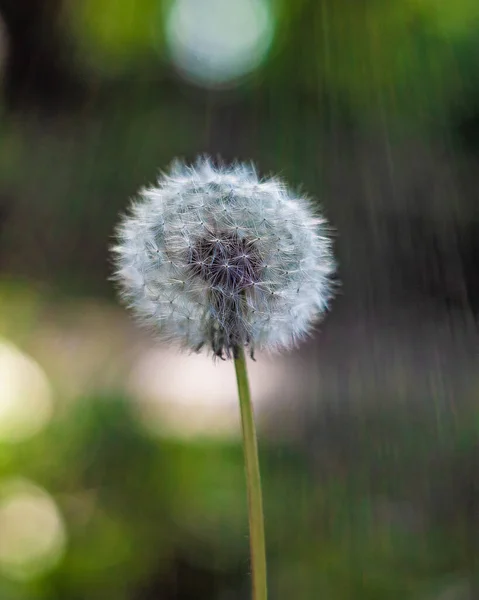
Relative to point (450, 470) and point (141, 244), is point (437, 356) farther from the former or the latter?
point (141, 244)

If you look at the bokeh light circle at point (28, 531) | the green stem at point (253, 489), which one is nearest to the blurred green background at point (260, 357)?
the bokeh light circle at point (28, 531)

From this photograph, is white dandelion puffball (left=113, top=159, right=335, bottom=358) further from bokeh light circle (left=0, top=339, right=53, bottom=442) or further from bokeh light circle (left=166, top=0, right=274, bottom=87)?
bokeh light circle (left=166, top=0, right=274, bottom=87)

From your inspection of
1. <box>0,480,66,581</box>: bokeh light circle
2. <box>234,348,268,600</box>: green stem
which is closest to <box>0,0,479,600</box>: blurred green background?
<box>0,480,66,581</box>: bokeh light circle

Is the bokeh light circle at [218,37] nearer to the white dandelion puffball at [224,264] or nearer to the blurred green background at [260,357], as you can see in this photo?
the blurred green background at [260,357]

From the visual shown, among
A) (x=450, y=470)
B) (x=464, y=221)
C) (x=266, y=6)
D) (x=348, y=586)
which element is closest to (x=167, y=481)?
(x=348, y=586)

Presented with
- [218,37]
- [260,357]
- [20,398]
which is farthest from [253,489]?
[218,37]

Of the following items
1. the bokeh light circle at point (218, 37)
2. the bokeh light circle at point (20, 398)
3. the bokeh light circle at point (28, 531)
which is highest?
the bokeh light circle at point (218, 37)
